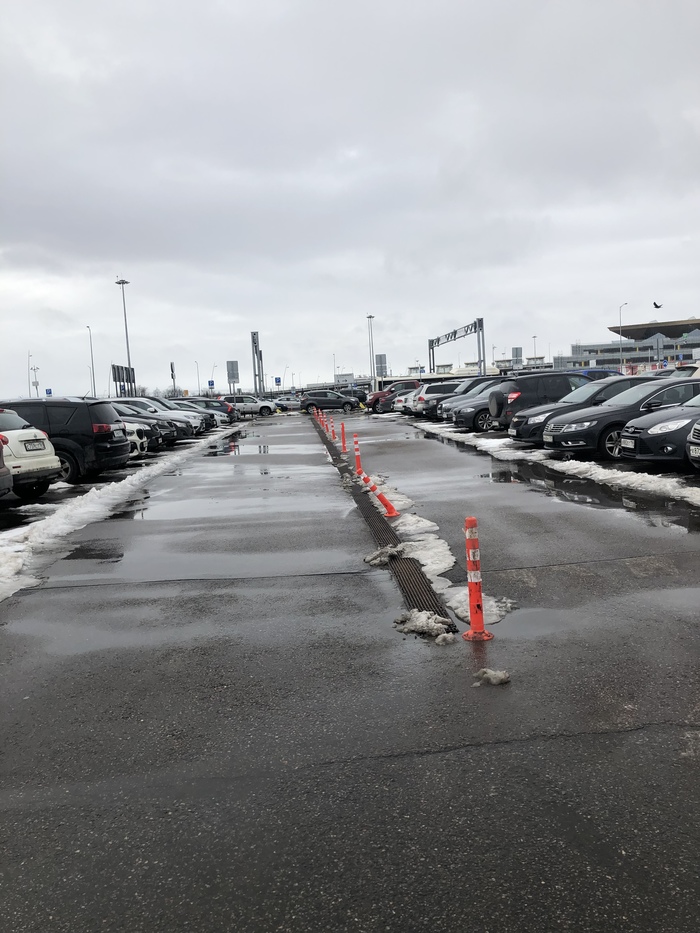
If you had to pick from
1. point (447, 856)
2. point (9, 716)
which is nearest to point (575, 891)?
point (447, 856)

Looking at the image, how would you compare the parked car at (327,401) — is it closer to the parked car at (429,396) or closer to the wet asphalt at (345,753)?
the parked car at (429,396)

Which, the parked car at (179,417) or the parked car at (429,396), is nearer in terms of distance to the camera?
the parked car at (179,417)

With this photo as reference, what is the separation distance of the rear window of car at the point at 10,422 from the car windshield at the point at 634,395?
11.0 metres

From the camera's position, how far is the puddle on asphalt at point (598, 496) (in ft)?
28.5

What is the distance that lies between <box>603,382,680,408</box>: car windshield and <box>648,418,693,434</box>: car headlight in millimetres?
2541

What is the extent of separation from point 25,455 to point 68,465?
2.87 m

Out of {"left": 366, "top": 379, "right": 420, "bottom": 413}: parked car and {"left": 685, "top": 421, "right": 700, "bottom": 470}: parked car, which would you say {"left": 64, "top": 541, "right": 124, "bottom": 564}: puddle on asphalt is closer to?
{"left": 685, "top": 421, "right": 700, "bottom": 470}: parked car

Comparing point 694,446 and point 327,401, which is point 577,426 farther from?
point 327,401

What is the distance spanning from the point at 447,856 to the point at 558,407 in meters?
15.4

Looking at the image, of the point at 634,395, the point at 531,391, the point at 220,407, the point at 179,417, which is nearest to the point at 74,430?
the point at 634,395

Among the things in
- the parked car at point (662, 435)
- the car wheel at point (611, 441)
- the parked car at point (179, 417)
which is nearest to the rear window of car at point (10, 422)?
the parked car at point (662, 435)

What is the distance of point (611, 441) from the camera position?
1441cm

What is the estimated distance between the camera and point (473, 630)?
506 cm

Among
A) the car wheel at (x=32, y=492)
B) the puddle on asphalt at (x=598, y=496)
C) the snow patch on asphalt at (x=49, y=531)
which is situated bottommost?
the puddle on asphalt at (x=598, y=496)
